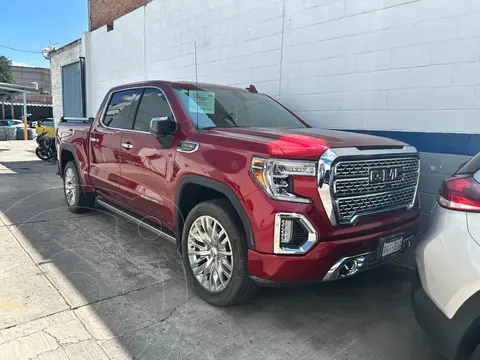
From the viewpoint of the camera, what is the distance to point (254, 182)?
108 inches

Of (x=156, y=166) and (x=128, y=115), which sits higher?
(x=128, y=115)

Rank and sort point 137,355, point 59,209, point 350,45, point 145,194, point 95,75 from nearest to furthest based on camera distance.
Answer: point 137,355
point 145,194
point 350,45
point 59,209
point 95,75

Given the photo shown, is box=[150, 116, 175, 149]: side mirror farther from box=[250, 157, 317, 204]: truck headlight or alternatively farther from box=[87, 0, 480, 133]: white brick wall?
box=[87, 0, 480, 133]: white brick wall

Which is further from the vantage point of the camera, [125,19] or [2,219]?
[125,19]

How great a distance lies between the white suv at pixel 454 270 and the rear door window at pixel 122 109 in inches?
130

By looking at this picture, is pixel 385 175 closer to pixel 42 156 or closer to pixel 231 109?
pixel 231 109

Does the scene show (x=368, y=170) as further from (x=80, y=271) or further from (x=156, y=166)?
(x=80, y=271)

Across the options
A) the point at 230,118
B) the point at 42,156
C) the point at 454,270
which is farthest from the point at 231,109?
the point at 42,156

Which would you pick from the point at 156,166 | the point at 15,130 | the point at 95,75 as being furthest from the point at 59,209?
the point at 15,130

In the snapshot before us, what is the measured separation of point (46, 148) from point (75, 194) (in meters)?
8.20

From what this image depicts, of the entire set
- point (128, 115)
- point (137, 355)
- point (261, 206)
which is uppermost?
point (128, 115)

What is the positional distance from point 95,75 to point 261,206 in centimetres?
1085

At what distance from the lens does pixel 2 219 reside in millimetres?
5578

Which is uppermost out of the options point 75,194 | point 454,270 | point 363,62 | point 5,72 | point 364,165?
point 5,72
